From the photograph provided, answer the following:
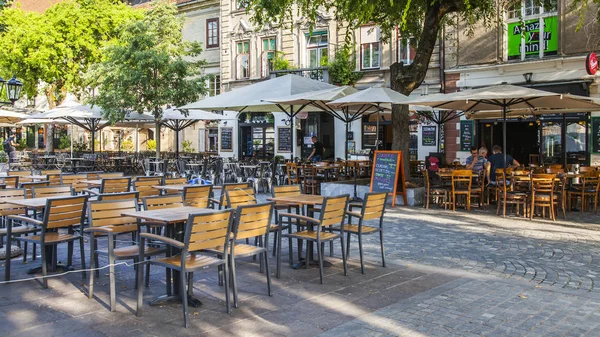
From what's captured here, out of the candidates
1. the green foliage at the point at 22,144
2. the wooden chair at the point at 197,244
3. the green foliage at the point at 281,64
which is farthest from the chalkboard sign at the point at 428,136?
the green foliage at the point at 22,144

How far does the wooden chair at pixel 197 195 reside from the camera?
834cm

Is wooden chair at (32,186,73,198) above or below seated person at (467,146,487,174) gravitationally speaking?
below

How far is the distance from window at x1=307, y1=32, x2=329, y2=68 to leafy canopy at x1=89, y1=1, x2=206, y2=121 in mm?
5449

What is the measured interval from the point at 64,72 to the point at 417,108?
22.1 metres

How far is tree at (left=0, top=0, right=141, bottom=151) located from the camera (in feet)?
101

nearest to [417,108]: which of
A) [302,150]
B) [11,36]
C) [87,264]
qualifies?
[302,150]

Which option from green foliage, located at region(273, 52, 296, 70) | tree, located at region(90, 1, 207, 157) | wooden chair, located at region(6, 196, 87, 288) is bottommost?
wooden chair, located at region(6, 196, 87, 288)

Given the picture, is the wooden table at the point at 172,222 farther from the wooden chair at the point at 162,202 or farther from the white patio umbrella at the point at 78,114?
the white patio umbrella at the point at 78,114

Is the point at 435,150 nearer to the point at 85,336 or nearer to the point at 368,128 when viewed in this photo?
the point at 368,128

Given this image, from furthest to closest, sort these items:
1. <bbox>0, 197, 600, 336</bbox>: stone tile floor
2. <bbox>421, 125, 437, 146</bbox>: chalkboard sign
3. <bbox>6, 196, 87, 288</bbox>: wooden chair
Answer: <bbox>421, 125, 437, 146</bbox>: chalkboard sign < <bbox>6, 196, 87, 288</bbox>: wooden chair < <bbox>0, 197, 600, 336</bbox>: stone tile floor

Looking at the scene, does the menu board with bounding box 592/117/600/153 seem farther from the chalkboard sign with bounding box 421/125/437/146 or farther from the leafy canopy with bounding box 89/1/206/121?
the leafy canopy with bounding box 89/1/206/121

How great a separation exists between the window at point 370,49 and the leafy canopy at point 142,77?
6.85 metres

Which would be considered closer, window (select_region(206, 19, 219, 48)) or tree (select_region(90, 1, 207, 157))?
tree (select_region(90, 1, 207, 157))

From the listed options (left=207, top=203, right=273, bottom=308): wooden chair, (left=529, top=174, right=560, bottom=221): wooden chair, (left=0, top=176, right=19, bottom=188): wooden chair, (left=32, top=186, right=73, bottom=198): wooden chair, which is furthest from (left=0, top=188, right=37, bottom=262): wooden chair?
(left=529, top=174, right=560, bottom=221): wooden chair
